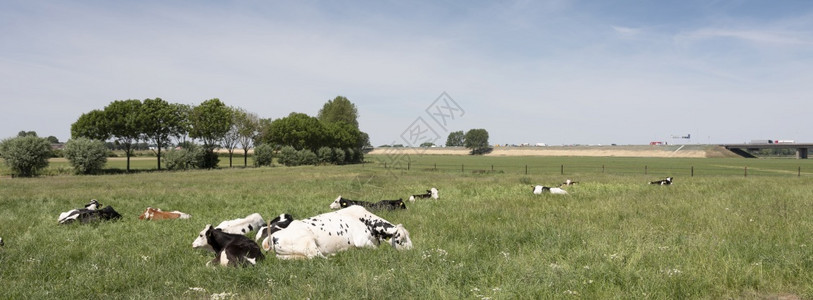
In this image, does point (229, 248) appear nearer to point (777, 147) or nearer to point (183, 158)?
point (183, 158)

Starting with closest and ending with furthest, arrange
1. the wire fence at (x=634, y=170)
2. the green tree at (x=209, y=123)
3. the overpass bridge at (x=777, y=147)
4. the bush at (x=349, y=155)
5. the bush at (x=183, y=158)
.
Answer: the wire fence at (x=634, y=170) → the bush at (x=183, y=158) → the green tree at (x=209, y=123) → the bush at (x=349, y=155) → the overpass bridge at (x=777, y=147)

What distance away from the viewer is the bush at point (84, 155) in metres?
51.3

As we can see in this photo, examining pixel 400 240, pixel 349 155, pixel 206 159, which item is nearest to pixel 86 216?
pixel 400 240

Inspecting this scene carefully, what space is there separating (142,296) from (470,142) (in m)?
189

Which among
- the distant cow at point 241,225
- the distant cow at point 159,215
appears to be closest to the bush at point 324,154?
the distant cow at point 159,215

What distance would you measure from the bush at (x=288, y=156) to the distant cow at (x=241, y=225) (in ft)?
219

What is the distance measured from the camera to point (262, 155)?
2869 inches

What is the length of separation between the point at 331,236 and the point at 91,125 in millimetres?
64148

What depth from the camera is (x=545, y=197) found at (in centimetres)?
1703

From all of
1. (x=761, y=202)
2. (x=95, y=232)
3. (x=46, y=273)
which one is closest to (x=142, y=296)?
(x=46, y=273)

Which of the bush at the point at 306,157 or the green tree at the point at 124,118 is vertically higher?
the green tree at the point at 124,118

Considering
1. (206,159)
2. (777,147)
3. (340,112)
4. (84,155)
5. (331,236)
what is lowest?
(331,236)

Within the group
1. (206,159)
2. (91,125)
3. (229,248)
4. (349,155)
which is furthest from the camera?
(349,155)

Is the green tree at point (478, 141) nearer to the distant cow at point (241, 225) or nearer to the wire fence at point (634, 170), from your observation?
the wire fence at point (634, 170)
